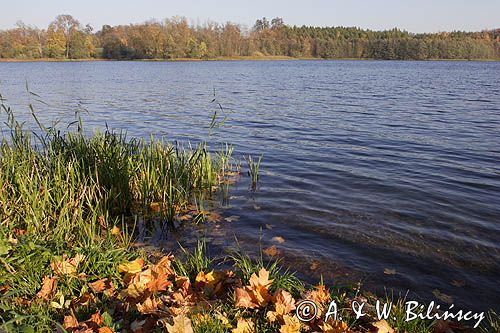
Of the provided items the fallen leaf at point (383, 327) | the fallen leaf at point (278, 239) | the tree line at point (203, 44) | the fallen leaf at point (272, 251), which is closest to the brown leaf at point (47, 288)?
the fallen leaf at point (383, 327)

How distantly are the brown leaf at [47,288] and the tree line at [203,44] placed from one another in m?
114

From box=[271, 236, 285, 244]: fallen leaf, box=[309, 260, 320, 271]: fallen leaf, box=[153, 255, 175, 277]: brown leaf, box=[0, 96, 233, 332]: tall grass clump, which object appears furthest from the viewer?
box=[271, 236, 285, 244]: fallen leaf

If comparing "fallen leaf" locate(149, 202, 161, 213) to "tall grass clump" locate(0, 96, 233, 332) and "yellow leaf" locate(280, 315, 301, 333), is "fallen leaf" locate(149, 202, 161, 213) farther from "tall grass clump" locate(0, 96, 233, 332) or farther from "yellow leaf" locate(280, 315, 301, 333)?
"yellow leaf" locate(280, 315, 301, 333)

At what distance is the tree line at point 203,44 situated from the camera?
4188 inches

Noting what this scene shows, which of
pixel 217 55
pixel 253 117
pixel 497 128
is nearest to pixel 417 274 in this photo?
pixel 497 128

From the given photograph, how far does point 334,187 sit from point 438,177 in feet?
9.78

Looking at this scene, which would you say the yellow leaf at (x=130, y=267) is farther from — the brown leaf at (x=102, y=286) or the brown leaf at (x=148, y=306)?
the brown leaf at (x=148, y=306)

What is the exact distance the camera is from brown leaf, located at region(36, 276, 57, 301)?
393cm

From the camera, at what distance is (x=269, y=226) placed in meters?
7.61

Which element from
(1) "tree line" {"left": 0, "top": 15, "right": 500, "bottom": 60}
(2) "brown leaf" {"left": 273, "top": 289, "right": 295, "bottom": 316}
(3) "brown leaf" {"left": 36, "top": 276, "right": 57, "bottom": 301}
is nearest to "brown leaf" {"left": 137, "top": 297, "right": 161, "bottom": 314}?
(3) "brown leaf" {"left": 36, "top": 276, "right": 57, "bottom": 301}

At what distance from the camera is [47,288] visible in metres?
3.99

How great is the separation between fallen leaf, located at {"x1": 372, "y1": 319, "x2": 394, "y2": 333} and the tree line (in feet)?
380

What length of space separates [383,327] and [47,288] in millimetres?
3281

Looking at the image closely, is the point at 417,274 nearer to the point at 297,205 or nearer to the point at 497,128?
the point at 297,205
